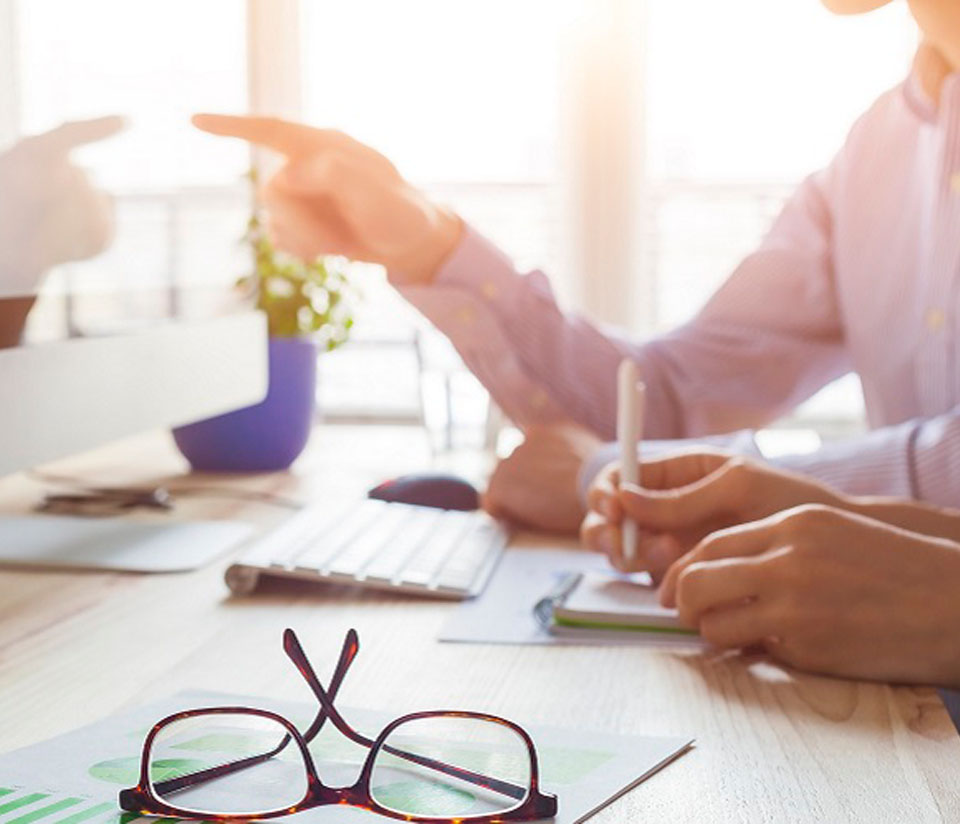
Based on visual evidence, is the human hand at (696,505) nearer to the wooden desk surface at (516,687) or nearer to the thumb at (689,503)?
the thumb at (689,503)

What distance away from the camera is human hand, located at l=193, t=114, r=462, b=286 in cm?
135

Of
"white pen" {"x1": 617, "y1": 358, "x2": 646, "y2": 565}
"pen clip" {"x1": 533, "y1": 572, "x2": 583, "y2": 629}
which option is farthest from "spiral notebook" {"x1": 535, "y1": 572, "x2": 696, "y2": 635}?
"white pen" {"x1": 617, "y1": 358, "x2": 646, "y2": 565}

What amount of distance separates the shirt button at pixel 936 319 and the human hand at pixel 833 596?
67 cm

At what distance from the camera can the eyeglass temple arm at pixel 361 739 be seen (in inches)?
20.8

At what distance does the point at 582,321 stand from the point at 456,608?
0.71 meters

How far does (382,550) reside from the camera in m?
1.01

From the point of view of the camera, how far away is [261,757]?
1.85 feet

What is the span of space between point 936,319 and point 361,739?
1.03 m

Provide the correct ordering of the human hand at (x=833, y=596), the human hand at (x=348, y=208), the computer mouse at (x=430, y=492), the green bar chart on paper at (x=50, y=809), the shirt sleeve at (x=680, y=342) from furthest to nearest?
the shirt sleeve at (x=680, y=342) < the human hand at (x=348, y=208) < the computer mouse at (x=430, y=492) < the human hand at (x=833, y=596) < the green bar chart on paper at (x=50, y=809)

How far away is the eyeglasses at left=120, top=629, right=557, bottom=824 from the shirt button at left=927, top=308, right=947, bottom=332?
951mm

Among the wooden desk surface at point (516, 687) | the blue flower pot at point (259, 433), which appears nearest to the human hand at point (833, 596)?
the wooden desk surface at point (516, 687)

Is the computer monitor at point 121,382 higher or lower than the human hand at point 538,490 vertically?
higher

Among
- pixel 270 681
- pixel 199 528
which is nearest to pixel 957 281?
pixel 199 528

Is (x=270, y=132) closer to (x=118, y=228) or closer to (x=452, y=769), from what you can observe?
(x=118, y=228)
